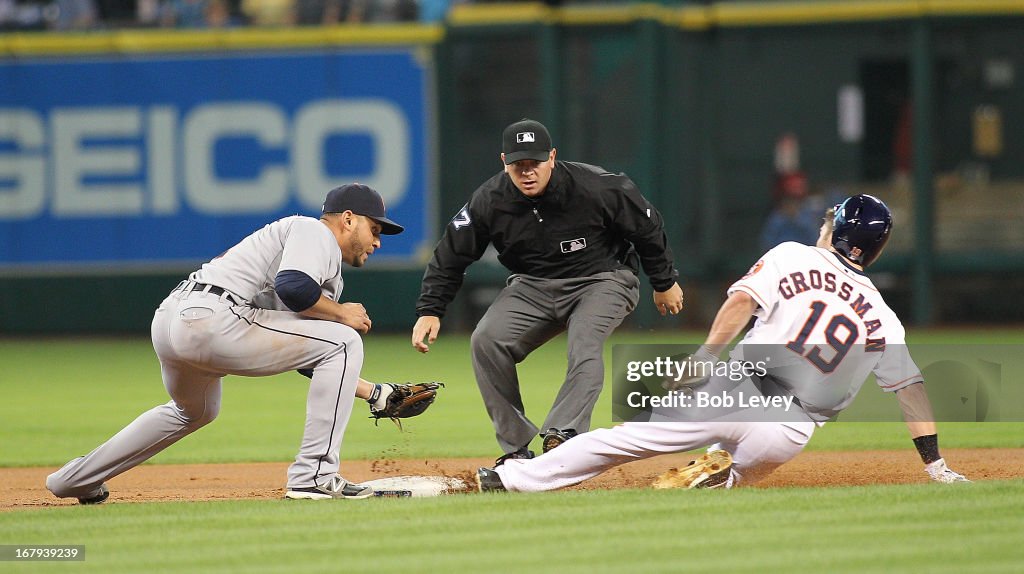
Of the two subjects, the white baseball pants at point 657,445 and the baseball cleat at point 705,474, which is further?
the baseball cleat at point 705,474

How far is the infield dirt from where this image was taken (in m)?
6.25

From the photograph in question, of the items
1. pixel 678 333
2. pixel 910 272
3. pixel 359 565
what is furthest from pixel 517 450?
pixel 910 272

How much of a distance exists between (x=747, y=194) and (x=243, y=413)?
8538 mm

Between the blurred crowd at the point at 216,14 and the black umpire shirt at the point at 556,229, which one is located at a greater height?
the blurred crowd at the point at 216,14

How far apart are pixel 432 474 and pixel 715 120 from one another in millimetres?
10939

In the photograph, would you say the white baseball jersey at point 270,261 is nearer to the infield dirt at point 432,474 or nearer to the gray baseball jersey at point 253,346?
the gray baseball jersey at point 253,346

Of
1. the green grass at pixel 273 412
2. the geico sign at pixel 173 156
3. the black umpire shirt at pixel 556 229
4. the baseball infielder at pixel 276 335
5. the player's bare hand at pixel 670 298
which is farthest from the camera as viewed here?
the geico sign at pixel 173 156

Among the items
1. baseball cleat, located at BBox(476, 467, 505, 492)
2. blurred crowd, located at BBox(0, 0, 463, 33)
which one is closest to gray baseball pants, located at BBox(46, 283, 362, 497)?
baseball cleat, located at BBox(476, 467, 505, 492)

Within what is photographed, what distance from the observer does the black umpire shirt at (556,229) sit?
21.2ft

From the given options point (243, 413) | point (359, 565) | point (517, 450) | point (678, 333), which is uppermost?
point (359, 565)

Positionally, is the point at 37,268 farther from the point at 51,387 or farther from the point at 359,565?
the point at 359,565

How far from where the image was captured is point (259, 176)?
1655 centimetres

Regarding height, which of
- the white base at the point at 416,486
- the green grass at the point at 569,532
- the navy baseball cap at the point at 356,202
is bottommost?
the white base at the point at 416,486
